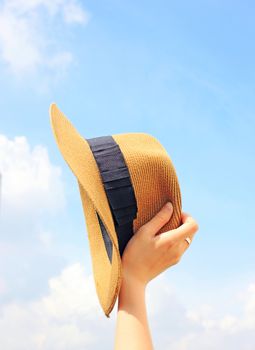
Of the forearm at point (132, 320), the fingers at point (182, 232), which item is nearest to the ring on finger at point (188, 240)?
the fingers at point (182, 232)

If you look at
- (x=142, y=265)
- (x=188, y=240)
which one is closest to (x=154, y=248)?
(x=142, y=265)

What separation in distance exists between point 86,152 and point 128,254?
0.41 m

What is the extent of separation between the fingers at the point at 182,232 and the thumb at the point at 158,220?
37mm

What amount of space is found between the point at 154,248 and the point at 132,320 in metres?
0.26

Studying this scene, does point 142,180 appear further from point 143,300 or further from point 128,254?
point 143,300

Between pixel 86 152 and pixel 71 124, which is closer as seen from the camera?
pixel 86 152

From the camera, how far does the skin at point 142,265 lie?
2.07 meters

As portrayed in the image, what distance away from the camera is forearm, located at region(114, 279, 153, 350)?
6.73 feet

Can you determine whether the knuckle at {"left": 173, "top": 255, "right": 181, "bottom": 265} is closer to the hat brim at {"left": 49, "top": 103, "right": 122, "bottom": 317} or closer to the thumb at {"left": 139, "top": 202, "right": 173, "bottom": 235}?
the thumb at {"left": 139, "top": 202, "right": 173, "bottom": 235}

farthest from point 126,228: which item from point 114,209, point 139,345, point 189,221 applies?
point 139,345

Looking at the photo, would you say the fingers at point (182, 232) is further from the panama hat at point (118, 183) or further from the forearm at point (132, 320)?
the forearm at point (132, 320)

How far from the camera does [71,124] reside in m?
2.55

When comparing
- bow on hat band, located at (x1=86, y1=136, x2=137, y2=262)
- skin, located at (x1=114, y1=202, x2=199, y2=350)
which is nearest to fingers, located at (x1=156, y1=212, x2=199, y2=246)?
skin, located at (x1=114, y1=202, x2=199, y2=350)

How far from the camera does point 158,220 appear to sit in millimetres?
2301
